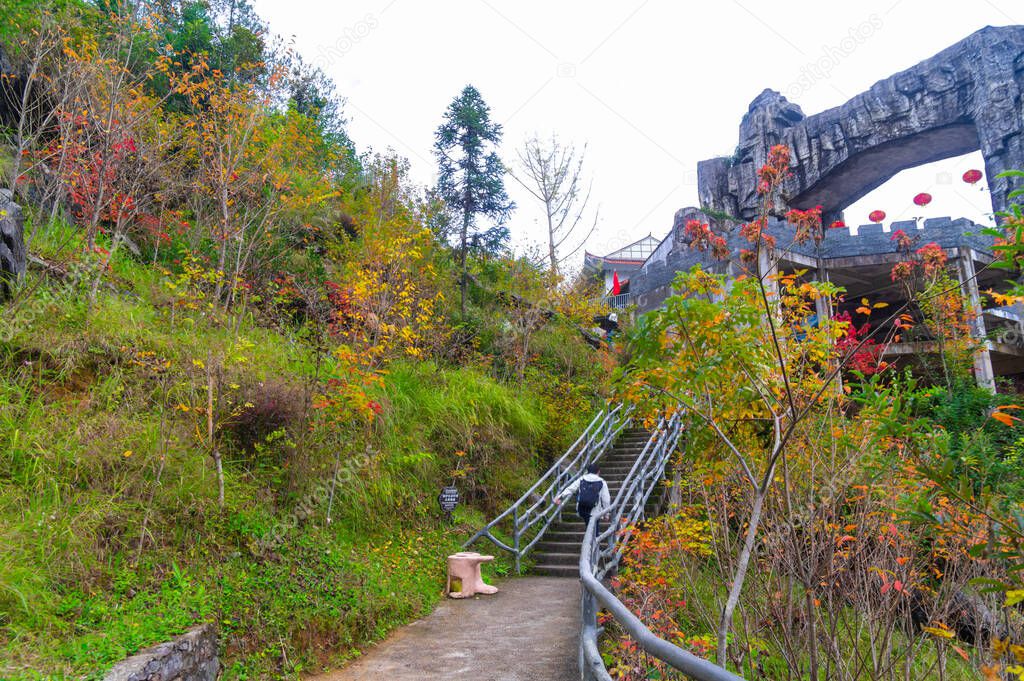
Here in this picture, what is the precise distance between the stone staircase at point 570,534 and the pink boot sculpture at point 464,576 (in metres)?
1.27

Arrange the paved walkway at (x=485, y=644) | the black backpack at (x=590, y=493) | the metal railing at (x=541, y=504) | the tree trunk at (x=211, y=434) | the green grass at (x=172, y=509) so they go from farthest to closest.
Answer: the metal railing at (x=541, y=504)
the black backpack at (x=590, y=493)
the tree trunk at (x=211, y=434)
the paved walkway at (x=485, y=644)
the green grass at (x=172, y=509)

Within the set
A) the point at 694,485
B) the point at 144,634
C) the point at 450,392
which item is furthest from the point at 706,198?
the point at 144,634

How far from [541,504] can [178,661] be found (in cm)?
722

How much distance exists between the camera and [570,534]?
981 centimetres

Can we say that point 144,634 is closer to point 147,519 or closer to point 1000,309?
point 147,519

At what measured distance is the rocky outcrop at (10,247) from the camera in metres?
6.51

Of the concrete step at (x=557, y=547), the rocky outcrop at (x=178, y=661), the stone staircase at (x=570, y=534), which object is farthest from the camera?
the concrete step at (x=557, y=547)

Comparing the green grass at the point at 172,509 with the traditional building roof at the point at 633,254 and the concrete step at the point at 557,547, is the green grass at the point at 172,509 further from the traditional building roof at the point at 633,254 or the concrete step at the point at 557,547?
the traditional building roof at the point at 633,254

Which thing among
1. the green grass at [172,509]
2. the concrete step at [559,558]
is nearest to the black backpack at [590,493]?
the concrete step at [559,558]

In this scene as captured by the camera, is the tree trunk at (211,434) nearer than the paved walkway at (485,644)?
No

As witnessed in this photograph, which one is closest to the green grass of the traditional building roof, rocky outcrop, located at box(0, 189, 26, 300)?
rocky outcrop, located at box(0, 189, 26, 300)

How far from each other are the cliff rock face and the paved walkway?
20183 millimetres

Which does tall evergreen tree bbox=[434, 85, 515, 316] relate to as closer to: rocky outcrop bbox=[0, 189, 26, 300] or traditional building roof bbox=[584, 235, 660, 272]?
rocky outcrop bbox=[0, 189, 26, 300]

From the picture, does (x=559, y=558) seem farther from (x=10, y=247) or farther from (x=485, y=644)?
(x=10, y=247)
